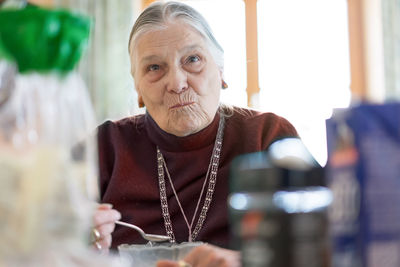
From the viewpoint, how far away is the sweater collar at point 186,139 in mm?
1498

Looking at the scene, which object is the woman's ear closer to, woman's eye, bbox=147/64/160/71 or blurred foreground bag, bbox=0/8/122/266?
woman's eye, bbox=147/64/160/71

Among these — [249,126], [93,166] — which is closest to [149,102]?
[249,126]

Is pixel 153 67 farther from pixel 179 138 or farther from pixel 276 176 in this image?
pixel 276 176

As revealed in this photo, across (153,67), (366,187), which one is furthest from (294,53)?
(366,187)

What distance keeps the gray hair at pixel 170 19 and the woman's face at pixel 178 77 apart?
0.02 metres

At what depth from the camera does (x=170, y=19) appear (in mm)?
1451

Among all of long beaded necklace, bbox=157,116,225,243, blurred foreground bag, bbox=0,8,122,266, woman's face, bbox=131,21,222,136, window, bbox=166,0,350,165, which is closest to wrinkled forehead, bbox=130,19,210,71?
woman's face, bbox=131,21,222,136

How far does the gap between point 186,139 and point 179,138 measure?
0.07ft

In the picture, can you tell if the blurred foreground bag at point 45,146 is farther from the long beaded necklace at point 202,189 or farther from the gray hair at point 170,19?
the gray hair at point 170,19

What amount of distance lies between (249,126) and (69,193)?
1079 millimetres

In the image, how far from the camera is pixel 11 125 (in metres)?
0.51

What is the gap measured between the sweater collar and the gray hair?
0.65 feet

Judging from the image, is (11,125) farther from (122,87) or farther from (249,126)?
(122,87)

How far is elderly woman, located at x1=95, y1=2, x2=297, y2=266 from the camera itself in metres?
1.40
